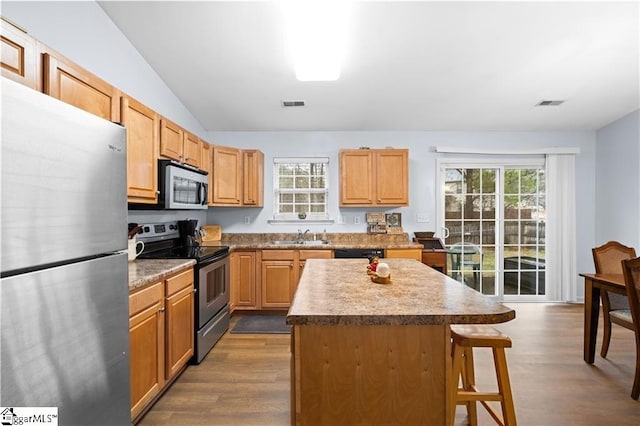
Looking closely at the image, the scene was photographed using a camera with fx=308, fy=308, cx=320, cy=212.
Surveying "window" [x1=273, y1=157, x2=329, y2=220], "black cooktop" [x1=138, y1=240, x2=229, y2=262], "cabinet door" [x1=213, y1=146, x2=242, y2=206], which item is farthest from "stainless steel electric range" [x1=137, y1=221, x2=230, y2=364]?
"window" [x1=273, y1=157, x2=329, y2=220]

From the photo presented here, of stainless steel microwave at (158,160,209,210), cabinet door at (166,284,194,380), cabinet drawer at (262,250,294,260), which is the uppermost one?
stainless steel microwave at (158,160,209,210)

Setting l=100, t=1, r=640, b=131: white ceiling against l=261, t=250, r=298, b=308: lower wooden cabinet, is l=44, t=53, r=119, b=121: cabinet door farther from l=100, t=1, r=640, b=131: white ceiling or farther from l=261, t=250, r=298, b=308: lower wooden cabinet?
l=261, t=250, r=298, b=308: lower wooden cabinet

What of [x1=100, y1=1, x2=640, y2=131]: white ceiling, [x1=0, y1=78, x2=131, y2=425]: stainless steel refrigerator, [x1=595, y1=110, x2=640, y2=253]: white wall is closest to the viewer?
[x1=0, y1=78, x2=131, y2=425]: stainless steel refrigerator

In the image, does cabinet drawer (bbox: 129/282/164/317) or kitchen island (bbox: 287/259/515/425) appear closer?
kitchen island (bbox: 287/259/515/425)

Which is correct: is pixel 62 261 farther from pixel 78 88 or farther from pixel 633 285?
pixel 633 285

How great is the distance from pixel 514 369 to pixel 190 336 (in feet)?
8.98

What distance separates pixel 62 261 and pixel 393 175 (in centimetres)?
370

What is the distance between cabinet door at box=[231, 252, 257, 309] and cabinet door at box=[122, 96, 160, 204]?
1.65 metres

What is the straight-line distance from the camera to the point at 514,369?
260 centimetres

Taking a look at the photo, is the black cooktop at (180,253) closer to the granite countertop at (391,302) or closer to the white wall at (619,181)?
the granite countertop at (391,302)

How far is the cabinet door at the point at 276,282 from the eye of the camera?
3.92m

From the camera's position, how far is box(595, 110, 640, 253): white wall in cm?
389

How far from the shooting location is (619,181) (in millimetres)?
4129

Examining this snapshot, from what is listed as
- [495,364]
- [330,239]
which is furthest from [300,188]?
[495,364]
